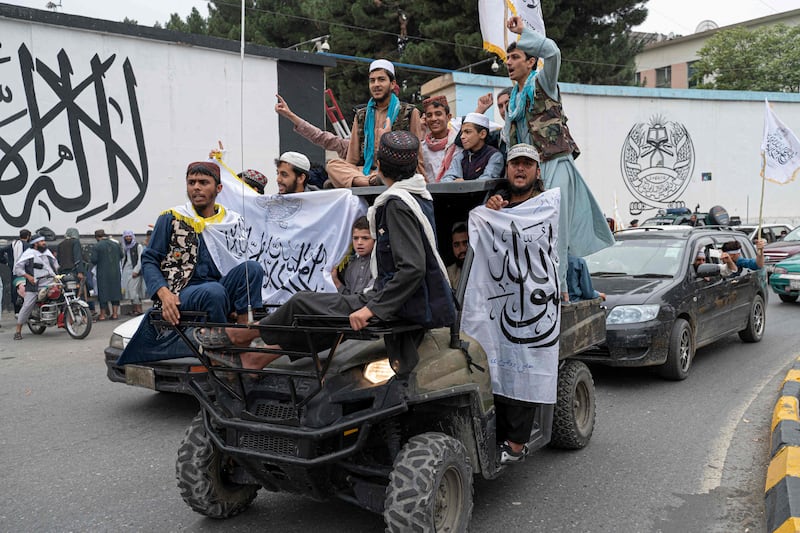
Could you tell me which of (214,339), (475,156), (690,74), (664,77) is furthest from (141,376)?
(664,77)

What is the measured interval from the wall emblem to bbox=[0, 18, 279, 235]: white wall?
49.6ft

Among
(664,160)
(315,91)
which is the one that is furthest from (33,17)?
(664,160)

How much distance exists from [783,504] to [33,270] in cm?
1255

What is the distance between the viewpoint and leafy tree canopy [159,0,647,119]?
25.5 m

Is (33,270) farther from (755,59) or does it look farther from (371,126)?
(755,59)

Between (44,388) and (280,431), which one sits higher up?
(280,431)

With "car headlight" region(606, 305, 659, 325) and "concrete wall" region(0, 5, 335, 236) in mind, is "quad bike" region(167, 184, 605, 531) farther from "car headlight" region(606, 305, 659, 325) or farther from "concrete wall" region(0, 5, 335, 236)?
"concrete wall" region(0, 5, 335, 236)

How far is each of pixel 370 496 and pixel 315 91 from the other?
743 inches

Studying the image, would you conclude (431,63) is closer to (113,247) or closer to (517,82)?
(113,247)

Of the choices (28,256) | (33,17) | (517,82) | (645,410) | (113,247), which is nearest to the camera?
(517,82)

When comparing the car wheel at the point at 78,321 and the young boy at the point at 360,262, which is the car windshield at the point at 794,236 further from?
the young boy at the point at 360,262

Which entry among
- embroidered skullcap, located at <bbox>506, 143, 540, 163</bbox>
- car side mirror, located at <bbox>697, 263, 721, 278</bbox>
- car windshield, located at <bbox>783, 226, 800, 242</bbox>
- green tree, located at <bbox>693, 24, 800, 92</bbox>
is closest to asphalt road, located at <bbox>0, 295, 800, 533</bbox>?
car side mirror, located at <bbox>697, 263, 721, 278</bbox>

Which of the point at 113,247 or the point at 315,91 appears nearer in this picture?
the point at 113,247

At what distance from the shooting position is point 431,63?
26750mm
